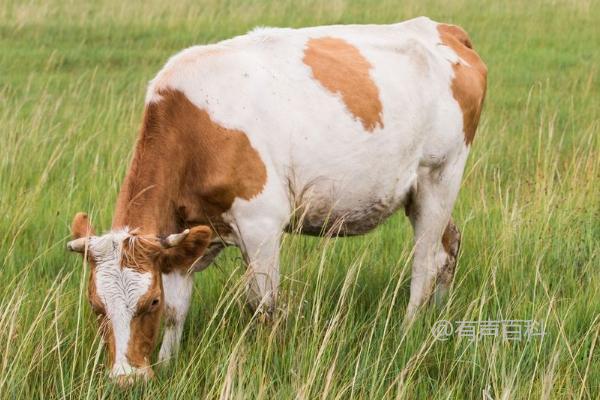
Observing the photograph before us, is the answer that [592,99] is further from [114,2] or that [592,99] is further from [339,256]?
[114,2]

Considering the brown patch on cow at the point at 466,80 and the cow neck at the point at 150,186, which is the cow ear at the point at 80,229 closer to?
the cow neck at the point at 150,186

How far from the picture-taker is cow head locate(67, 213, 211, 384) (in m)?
3.44

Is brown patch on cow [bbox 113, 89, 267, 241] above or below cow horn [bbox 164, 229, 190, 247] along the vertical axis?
above

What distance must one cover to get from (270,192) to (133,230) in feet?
2.22

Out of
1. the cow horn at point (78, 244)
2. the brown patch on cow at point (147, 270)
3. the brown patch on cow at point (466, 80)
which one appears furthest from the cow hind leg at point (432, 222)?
the cow horn at point (78, 244)

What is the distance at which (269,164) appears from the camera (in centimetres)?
413

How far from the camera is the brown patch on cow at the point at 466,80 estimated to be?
16.9ft

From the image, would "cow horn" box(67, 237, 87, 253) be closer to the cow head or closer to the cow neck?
the cow head

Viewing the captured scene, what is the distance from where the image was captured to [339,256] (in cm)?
502

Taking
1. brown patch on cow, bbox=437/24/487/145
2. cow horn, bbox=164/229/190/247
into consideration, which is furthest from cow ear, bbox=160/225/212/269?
brown patch on cow, bbox=437/24/487/145

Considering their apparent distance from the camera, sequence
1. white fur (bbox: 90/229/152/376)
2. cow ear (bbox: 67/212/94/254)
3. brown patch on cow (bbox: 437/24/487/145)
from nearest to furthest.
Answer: white fur (bbox: 90/229/152/376) < cow ear (bbox: 67/212/94/254) < brown patch on cow (bbox: 437/24/487/145)

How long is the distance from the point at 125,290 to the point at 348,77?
1.66 m

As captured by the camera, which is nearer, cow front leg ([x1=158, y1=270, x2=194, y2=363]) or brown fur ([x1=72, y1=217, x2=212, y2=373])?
brown fur ([x1=72, y1=217, x2=212, y2=373])

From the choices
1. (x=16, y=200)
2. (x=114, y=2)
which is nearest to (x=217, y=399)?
(x=16, y=200)
